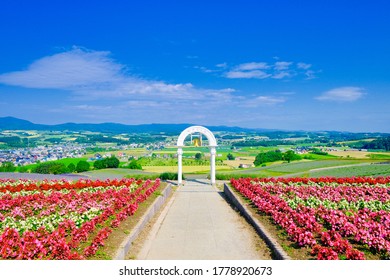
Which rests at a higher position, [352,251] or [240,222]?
[352,251]

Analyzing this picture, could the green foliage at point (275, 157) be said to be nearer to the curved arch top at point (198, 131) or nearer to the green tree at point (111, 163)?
the green tree at point (111, 163)

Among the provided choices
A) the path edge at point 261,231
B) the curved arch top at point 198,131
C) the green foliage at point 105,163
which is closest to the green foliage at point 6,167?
the green foliage at point 105,163

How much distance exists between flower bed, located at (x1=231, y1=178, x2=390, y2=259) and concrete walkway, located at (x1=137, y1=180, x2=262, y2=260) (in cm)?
116

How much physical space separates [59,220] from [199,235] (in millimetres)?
4091

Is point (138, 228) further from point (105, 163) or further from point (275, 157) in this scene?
point (275, 157)

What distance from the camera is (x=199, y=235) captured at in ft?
32.2

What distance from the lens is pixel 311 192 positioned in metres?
15.0

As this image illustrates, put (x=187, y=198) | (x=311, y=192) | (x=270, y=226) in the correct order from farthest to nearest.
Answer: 1. (x=187, y=198)
2. (x=311, y=192)
3. (x=270, y=226)

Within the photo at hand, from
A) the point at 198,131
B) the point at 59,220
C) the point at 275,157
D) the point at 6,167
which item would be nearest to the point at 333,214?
the point at 59,220

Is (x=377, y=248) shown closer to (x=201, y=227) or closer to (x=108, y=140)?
(x=201, y=227)

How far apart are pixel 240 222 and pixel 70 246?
6.08m

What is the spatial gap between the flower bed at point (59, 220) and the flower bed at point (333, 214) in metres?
4.75

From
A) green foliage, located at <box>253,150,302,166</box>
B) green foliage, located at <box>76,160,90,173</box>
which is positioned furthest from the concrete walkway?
green foliage, located at <box>253,150,302,166</box>

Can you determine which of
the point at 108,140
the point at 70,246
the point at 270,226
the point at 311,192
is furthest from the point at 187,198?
the point at 108,140
